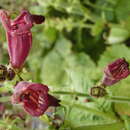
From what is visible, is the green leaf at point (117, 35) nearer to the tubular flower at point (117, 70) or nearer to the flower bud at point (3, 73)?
the tubular flower at point (117, 70)

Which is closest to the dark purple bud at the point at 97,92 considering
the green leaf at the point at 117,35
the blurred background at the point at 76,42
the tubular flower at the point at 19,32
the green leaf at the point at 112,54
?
the tubular flower at the point at 19,32

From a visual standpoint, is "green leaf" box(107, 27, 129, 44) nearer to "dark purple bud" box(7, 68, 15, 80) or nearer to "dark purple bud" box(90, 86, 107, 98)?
"dark purple bud" box(90, 86, 107, 98)

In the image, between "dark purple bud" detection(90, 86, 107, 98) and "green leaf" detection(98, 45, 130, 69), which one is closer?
"dark purple bud" detection(90, 86, 107, 98)

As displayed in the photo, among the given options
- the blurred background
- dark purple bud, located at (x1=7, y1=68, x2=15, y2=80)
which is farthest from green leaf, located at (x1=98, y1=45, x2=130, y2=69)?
dark purple bud, located at (x1=7, y1=68, x2=15, y2=80)

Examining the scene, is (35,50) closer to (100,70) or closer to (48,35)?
(48,35)

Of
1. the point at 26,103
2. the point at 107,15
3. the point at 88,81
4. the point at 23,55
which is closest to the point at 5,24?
the point at 23,55

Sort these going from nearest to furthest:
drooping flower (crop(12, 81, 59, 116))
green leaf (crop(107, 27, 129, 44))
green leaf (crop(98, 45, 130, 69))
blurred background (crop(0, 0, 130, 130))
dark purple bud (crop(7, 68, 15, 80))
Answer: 1. drooping flower (crop(12, 81, 59, 116))
2. dark purple bud (crop(7, 68, 15, 80))
3. blurred background (crop(0, 0, 130, 130))
4. green leaf (crop(98, 45, 130, 69))
5. green leaf (crop(107, 27, 129, 44))

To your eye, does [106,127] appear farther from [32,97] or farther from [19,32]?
[19,32]
